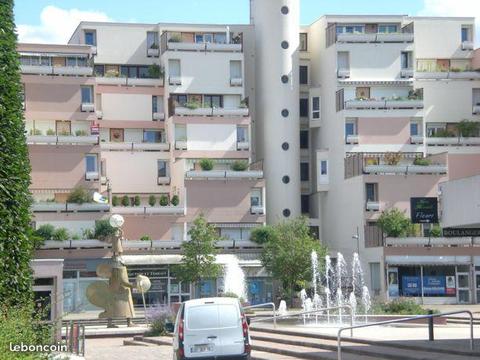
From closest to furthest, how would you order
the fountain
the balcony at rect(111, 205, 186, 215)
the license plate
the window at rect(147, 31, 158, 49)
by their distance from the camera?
the license plate
the fountain
the balcony at rect(111, 205, 186, 215)
the window at rect(147, 31, 158, 49)

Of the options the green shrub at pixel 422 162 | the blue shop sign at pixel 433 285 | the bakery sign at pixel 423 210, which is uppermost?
the green shrub at pixel 422 162

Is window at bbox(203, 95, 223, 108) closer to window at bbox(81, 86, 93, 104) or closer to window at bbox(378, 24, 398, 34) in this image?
window at bbox(81, 86, 93, 104)

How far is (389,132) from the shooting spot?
251ft

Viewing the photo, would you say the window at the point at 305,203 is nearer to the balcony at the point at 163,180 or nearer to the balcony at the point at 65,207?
the balcony at the point at 163,180

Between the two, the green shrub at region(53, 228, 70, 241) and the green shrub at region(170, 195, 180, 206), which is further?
the green shrub at region(170, 195, 180, 206)

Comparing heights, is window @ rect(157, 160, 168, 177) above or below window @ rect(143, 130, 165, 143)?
below

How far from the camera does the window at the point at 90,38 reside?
259 ft

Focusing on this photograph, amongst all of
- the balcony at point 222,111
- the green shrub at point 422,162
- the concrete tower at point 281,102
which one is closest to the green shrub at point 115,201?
the balcony at point 222,111

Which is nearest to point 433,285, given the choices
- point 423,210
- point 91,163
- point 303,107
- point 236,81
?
point 423,210

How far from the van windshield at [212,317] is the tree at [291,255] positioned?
4012cm

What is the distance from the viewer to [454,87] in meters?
79.8

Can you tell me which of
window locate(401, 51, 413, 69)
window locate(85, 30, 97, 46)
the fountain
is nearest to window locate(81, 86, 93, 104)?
window locate(85, 30, 97, 46)

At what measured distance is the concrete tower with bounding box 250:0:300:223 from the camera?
77688 mm

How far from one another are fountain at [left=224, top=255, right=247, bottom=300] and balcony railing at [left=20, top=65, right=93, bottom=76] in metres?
15.5
